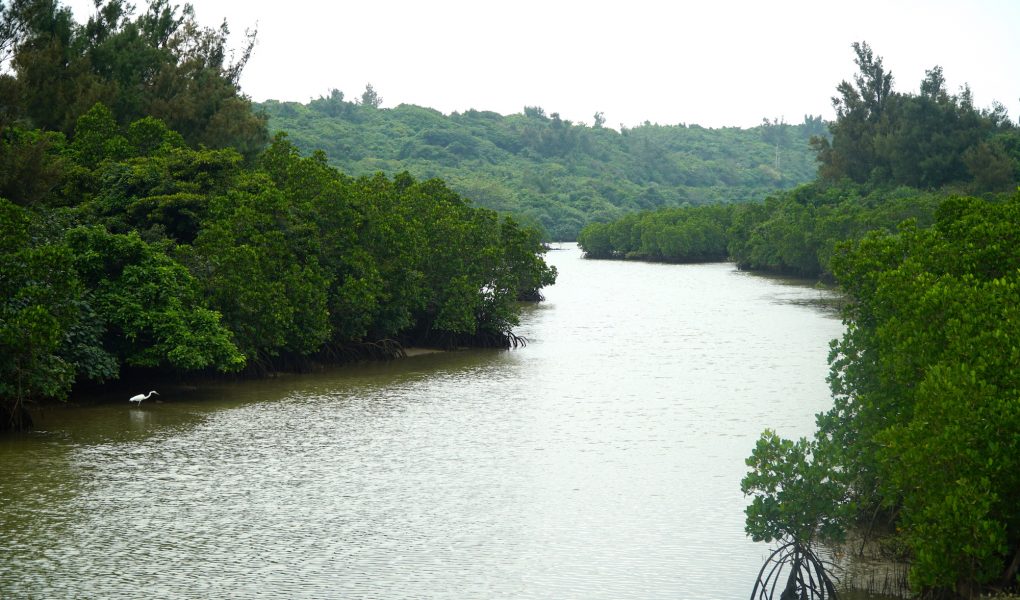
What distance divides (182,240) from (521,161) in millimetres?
144877

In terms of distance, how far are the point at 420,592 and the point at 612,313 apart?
129 ft

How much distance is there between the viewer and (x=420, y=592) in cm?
1320

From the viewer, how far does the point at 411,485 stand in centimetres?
1841

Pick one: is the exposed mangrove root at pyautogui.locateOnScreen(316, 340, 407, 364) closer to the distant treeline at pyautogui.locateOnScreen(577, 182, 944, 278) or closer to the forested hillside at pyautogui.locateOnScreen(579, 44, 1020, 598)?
the distant treeline at pyautogui.locateOnScreen(577, 182, 944, 278)

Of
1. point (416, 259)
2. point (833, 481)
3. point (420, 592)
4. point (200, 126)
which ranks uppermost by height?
point (200, 126)

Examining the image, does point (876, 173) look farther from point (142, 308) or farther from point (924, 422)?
point (924, 422)

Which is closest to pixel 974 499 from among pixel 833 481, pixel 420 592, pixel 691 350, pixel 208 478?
pixel 833 481

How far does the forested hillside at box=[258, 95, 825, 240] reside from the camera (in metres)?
142

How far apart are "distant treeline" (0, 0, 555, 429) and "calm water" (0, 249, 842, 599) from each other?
1589mm

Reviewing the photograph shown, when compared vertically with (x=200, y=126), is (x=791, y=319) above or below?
below

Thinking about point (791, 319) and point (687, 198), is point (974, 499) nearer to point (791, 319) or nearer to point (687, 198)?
point (791, 319)

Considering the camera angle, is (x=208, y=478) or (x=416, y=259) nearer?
(x=208, y=478)

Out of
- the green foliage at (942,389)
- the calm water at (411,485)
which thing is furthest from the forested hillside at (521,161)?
the green foliage at (942,389)

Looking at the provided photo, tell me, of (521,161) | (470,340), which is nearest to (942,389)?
(470,340)
